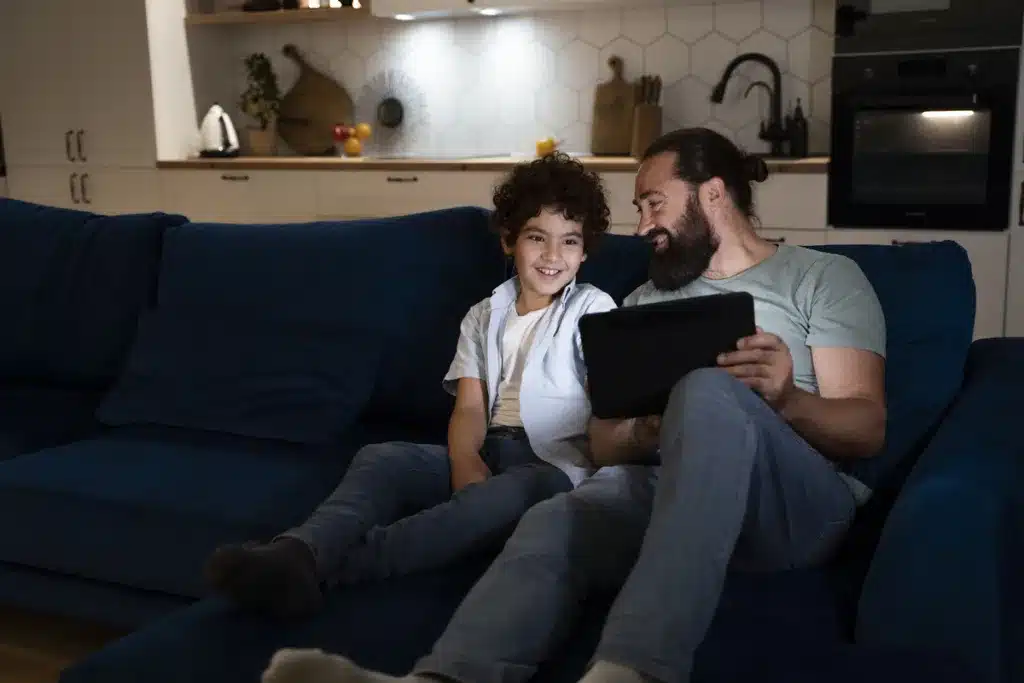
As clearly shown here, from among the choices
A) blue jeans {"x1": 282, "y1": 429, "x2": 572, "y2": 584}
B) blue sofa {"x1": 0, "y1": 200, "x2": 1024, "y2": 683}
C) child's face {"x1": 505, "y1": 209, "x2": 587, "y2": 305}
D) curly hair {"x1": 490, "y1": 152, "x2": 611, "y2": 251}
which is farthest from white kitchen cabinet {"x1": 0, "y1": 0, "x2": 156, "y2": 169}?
blue jeans {"x1": 282, "y1": 429, "x2": 572, "y2": 584}

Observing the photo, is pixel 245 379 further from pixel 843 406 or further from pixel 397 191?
pixel 397 191

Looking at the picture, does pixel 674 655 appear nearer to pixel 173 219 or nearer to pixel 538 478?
pixel 538 478

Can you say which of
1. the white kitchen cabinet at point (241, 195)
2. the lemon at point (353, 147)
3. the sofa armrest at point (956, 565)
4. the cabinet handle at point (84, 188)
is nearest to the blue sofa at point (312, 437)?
the sofa armrest at point (956, 565)

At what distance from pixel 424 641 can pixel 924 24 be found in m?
2.98

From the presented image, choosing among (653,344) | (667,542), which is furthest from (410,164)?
(667,542)

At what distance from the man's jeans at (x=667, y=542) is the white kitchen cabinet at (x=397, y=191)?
271 centimetres

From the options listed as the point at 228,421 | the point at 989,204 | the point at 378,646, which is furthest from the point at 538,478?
the point at 989,204

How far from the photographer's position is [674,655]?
124 cm

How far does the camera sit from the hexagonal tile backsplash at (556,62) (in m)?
4.27

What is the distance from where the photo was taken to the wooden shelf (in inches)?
183

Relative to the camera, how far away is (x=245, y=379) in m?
2.37

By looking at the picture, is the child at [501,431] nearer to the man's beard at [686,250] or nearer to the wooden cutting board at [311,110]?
the man's beard at [686,250]

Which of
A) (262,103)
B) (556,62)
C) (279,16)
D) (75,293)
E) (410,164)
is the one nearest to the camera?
(75,293)

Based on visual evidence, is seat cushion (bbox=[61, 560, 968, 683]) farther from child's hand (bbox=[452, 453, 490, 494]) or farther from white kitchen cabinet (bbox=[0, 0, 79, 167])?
white kitchen cabinet (bbox=[0, 0, 79, 167])
